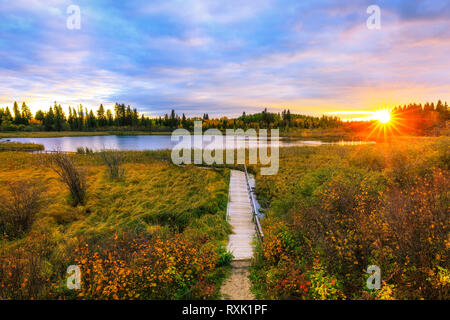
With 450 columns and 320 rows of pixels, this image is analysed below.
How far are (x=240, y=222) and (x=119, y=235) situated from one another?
20.5ft

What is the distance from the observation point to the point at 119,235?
936cm

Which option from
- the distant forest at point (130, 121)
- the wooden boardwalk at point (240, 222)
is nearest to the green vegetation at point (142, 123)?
the distant forest at point (130, 121)

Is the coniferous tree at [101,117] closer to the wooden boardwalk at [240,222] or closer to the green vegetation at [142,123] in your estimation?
the green vegetation at [142,123]

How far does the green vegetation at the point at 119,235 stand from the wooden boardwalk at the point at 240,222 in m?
0.52

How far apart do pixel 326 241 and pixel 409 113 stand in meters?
129

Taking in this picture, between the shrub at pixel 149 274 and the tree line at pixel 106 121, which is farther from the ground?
the tree line at pixel 106 121

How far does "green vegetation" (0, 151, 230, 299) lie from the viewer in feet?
18.5

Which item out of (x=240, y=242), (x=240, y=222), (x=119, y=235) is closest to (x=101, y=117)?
(x=119, y=235)

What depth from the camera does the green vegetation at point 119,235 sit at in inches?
223

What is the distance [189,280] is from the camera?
663cm

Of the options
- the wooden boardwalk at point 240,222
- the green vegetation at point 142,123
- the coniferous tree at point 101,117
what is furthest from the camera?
the coniferous tree at point 101,117

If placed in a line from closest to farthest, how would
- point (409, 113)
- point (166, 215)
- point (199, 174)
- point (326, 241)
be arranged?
point (326, 241)
point (166, 215)
point (199, 174)
point (409, 113)
